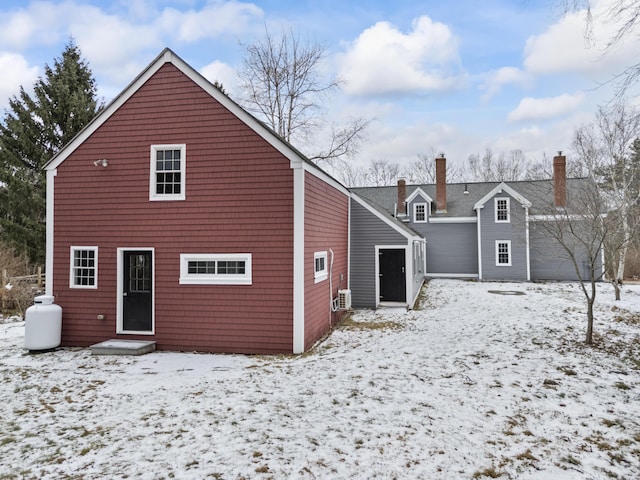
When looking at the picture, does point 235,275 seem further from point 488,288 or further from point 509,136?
point 509,136

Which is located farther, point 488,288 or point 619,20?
point 488,288

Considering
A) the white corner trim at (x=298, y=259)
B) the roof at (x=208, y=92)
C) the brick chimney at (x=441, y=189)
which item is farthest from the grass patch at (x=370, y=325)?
the brick chimney at (x=441, y=189)

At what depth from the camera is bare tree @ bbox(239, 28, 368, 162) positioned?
2053 centimetres

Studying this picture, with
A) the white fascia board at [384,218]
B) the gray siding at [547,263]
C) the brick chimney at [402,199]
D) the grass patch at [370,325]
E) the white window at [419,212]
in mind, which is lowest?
the grass patch at [370,325]

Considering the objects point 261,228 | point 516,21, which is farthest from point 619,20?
point 261,228

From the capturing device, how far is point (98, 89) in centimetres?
2327

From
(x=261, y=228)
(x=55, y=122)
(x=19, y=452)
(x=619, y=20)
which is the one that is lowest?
(x=19, y=452)

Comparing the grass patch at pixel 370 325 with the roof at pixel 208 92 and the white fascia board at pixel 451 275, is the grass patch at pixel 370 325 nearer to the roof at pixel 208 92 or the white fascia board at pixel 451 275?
the roof at pixel 208 92

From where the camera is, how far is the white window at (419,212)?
2391cm

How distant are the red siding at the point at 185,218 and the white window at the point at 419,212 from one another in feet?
58.0

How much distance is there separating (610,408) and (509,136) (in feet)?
118

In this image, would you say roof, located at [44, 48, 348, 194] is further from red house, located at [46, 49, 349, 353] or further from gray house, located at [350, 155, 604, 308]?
gray house, located at [350, 155, 604, 308]

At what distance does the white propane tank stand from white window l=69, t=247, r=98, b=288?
0.61 meters

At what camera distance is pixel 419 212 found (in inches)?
946
